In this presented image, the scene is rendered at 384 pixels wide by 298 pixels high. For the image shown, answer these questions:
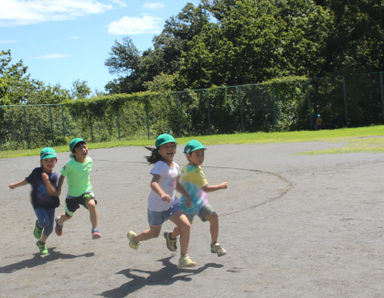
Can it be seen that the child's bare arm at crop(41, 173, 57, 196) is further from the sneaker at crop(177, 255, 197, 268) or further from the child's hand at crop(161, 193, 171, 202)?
the sneaker at crop(177, 255, 197, 268)

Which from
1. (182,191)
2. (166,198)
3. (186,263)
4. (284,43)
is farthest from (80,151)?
(284,43)

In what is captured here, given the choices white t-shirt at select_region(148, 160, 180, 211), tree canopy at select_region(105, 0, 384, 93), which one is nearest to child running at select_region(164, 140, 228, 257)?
white t-shirt at select_region(148, 160, 180, 211)

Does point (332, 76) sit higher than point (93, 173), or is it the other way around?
point (332, 76)

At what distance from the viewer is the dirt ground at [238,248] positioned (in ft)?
14.3

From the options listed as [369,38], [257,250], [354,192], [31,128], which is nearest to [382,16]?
[369,38]

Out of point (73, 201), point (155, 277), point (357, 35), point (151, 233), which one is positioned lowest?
point (155, 277)

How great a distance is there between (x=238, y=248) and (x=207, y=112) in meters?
25.2

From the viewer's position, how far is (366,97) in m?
27.5

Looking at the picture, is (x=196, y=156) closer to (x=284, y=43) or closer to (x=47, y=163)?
(x=47, y=163)

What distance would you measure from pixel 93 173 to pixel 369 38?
2289 cm

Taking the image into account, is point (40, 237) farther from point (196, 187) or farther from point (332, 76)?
point (332, 76)

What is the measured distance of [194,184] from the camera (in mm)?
5059

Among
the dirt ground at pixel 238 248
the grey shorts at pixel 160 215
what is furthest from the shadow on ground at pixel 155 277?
the grey shorts at pixel 160 215

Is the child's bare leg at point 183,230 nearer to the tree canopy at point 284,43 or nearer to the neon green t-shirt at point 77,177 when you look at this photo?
the neon green t-shirt at point 77,177
